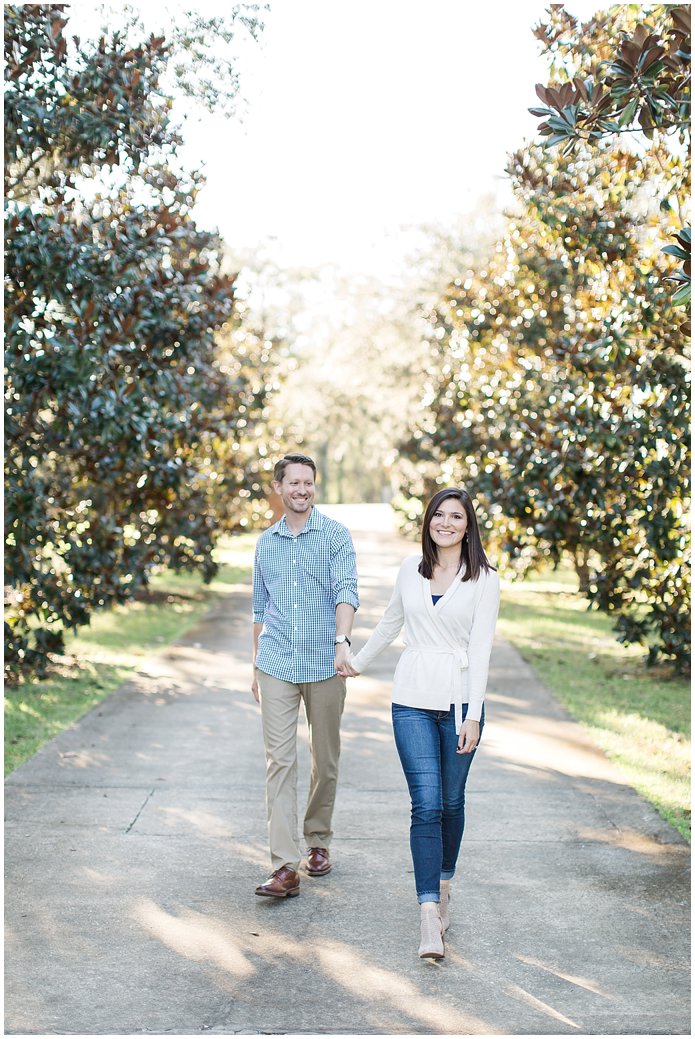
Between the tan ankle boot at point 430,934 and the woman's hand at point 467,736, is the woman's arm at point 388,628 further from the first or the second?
the tan ankle boot at point 430,934

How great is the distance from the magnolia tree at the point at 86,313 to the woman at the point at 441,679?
514 cm

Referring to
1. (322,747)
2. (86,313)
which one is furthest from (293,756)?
(86,313)

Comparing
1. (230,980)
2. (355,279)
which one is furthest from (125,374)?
(355,279)

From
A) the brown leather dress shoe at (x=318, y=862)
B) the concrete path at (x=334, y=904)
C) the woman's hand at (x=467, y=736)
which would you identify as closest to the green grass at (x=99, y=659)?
the concrete path at (x=334, y=904)

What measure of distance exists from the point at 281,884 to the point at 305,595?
4.60ft

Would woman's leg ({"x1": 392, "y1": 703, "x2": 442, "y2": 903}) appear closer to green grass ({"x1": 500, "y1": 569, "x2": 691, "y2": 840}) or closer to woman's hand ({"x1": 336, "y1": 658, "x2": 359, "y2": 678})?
woman's hand ({"x1": 336, "y1": 658, "x2": 359, "y2": 678})

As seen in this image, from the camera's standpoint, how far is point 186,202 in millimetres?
12250

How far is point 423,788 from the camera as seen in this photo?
17.8 feet

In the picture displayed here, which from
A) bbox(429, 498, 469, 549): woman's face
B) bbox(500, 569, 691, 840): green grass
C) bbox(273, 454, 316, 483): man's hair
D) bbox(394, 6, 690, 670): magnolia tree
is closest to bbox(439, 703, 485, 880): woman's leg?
bbox(429, 498, 469, 549): woman's face

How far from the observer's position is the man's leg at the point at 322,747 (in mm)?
6324

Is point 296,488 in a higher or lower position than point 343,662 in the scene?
higher

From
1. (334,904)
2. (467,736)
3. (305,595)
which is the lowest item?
(334,904)

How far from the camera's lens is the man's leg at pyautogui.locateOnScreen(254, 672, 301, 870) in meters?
6.07

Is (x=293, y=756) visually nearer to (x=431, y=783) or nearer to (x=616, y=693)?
(x=431, y=783)
